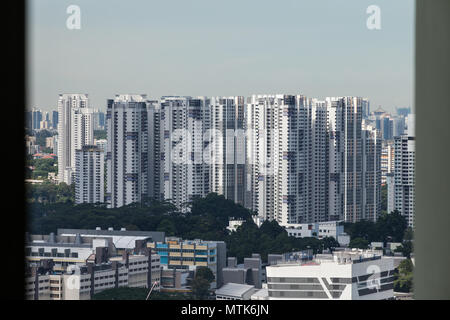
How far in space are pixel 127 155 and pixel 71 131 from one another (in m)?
0.70

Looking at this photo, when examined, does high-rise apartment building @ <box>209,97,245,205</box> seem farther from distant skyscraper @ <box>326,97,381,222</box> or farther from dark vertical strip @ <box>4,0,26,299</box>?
dark vertical strip @ <box>4,0,26,299</box>

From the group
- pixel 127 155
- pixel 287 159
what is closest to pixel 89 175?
pixel 127 155

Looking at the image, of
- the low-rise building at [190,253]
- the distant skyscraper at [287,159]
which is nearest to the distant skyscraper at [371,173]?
the distant skyscraper at [287,159]

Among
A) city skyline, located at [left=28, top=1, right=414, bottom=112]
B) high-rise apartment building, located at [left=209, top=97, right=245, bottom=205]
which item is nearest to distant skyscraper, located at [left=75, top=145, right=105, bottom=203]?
city skyline, located at [left=28, top=1, right=414, bottom=112]

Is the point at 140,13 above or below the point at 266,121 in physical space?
above

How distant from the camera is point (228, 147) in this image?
6.64 m

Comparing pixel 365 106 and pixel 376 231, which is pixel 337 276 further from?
pixel 365 106

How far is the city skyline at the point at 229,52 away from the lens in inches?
287

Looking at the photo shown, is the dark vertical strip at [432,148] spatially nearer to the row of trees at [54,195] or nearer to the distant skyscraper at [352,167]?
the distant skyscraper at [352,167]

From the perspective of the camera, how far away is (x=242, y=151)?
647 centimetres

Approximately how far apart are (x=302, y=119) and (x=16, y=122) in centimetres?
558

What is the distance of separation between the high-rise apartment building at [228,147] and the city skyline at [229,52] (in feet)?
1.22
